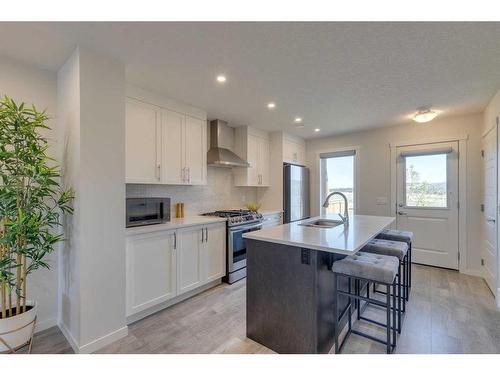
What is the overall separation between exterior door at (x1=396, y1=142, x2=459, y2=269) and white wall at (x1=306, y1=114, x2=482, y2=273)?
0.16 metres

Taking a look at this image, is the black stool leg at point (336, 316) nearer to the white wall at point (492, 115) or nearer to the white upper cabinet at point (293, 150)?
the white wall at point (492, 115)

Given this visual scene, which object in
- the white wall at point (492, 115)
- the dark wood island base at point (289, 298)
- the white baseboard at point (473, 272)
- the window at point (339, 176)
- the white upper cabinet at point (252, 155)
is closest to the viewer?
the dark wood island base at point (289, 298)

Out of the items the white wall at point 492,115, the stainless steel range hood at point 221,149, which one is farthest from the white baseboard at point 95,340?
the white wall at point 492,115

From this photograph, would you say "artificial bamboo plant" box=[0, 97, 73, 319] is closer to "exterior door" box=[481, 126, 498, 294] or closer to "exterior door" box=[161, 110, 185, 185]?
"exterior door" box=[161, 110, 185, 185]

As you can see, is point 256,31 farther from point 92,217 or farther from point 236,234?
point 236,234

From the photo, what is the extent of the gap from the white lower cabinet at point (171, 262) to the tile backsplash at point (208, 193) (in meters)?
0.73

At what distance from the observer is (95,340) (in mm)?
1864

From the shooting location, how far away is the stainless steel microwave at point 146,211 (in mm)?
2455

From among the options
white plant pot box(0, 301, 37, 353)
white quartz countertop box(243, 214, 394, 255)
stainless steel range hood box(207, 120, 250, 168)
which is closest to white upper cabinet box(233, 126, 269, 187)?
stainless steel range hood box(207, 120, 250, 168)

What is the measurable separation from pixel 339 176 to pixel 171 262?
147 inches

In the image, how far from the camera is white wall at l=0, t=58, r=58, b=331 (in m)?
2.00

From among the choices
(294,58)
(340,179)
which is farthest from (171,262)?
(340,179)

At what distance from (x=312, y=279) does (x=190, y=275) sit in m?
1.60
